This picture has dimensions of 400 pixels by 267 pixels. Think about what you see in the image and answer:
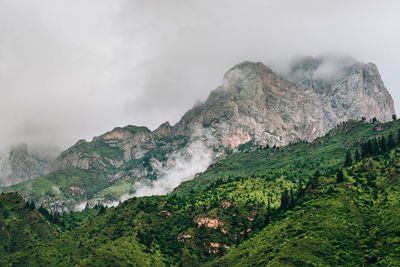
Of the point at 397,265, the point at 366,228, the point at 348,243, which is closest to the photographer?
the point at 397,265

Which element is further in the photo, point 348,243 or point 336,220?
point 336,220

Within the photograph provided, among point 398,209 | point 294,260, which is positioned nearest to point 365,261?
point 294,260

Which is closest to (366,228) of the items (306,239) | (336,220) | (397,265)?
(336,220)

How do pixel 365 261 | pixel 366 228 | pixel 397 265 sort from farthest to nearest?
pixel 366 228 < pixel 365 261 < pixel 397 265

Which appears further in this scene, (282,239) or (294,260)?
(282,239)

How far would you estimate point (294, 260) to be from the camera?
166625 mm

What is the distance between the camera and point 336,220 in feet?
655

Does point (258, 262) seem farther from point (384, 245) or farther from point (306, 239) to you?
point (384, 245)

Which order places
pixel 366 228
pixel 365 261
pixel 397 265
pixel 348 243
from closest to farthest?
1. pixel 397 265
2. pixel 365 261
3. pixel 348 243
4. pixel 366 228

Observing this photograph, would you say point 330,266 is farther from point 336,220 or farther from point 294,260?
Result: point 336,220

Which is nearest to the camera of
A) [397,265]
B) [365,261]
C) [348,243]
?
[397,265]

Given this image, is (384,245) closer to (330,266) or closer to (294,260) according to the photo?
(330,266)

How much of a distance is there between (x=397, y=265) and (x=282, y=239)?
2389 inches

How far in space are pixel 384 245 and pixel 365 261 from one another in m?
11.6
